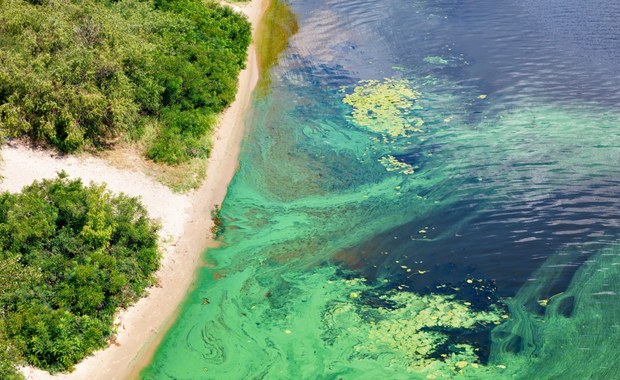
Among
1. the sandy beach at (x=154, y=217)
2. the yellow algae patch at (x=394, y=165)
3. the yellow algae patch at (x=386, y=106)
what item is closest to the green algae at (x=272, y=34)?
the yellow algae patch at (x=386, y=106)

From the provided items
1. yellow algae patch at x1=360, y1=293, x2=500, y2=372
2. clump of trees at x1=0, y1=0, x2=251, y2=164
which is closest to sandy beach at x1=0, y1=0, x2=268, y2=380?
clump of trees at x1=0, y1=0, x2=251, y2=164

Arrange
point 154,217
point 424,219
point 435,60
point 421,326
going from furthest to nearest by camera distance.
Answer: point 435,60 → point 424,219 → point 154,217 → point 421,326

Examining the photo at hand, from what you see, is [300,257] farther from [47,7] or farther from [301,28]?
[301,28]

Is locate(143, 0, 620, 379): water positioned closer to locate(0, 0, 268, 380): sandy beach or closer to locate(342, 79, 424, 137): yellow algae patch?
locate(342, 79, 424, 137): yellow algae patch

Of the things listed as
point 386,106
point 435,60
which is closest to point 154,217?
point 386,106

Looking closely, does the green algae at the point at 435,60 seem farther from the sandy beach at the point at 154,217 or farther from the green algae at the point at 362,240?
the sandy beach at the point at 154,217

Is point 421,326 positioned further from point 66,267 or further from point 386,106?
point 386,106

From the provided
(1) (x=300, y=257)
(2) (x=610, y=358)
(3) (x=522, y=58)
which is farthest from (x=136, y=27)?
(2) (x=610, y=358)
